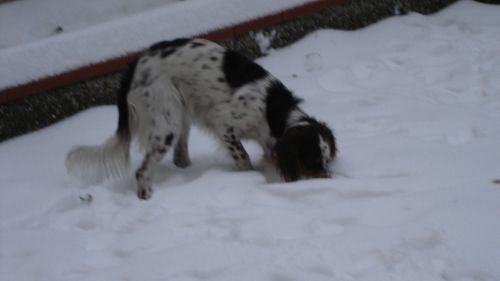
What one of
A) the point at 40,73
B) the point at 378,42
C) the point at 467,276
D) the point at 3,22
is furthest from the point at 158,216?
the point at 378,42

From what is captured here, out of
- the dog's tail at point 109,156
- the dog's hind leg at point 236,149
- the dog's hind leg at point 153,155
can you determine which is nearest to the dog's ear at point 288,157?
the dog's hind leg at point 236,149

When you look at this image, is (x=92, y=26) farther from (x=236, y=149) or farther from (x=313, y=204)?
(x=313, y=204)

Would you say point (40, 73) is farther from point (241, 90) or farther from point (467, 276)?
point (467, 276)

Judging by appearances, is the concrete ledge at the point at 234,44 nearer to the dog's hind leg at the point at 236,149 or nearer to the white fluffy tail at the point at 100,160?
the white fluffy tail at the point at 100,160

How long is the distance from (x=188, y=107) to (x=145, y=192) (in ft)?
2.16

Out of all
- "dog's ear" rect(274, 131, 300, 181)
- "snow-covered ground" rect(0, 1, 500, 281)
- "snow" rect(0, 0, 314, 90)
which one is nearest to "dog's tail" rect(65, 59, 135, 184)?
"snow-covered ground" rect(0, 1, 500, 281)

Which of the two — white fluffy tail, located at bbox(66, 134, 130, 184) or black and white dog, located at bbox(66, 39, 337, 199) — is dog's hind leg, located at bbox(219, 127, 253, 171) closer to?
black and white dog, located at bbox(66, 39, 337, 199)

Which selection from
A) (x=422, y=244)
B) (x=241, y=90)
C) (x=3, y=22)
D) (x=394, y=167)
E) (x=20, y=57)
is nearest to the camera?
(x=422, y=244)

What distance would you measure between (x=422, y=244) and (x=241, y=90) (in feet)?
5.38

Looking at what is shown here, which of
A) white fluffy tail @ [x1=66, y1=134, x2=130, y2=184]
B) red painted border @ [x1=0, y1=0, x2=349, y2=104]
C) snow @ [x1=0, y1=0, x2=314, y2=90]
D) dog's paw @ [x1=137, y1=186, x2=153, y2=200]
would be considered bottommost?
dog's paw @ [x1=137, y1=186, x2=153, y2=200]

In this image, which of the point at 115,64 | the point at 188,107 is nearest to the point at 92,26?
the point at 115,64

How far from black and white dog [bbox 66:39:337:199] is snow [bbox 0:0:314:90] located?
1136mm

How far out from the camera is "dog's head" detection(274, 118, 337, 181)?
10.8 ft

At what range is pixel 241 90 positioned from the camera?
11.6ft
